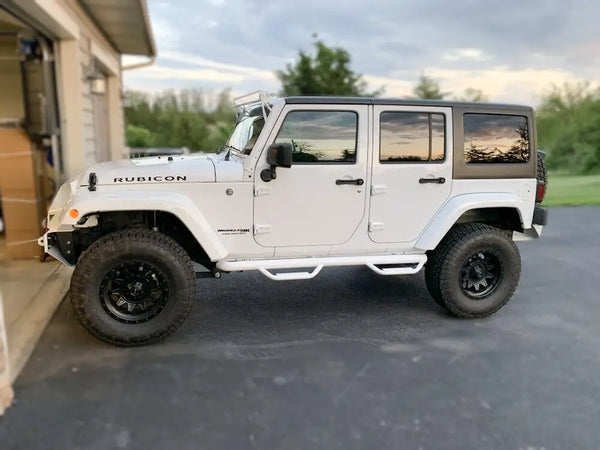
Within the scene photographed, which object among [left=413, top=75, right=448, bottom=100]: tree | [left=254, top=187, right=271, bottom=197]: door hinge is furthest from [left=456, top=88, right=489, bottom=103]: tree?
[left=254, top=187, right=271, bottom=197]: door hinge

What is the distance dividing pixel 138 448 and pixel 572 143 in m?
17.6

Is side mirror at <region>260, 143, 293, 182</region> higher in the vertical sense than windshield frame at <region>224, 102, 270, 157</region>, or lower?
lower

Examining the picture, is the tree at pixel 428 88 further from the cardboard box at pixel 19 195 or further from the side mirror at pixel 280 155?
the side mirror at pixel 280 155

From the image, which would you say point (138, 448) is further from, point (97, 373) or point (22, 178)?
point (22, 178)

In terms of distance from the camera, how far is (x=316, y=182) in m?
3.91

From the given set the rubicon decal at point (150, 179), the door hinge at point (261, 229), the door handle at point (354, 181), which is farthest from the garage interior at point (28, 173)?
the door handle at point (354, 181)

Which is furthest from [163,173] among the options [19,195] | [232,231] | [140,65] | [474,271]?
[140,65]

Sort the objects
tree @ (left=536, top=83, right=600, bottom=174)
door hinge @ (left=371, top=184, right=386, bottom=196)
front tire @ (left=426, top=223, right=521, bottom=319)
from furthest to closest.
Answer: tree @ (left=536, top=83, right=600, bottom=174) → front tire @ (left=426, top=223, right=521, bottom=319) → door hinge @ (left=371, top=184, right=386, bottom=196)

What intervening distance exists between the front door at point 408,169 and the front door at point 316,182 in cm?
14

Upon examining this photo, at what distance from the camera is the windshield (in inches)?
157

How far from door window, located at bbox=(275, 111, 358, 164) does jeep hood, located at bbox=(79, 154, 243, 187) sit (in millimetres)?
476

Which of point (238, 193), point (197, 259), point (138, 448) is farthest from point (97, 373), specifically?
point (238, 193)

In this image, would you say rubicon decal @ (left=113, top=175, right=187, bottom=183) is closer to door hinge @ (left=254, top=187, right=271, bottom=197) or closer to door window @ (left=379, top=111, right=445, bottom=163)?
door hinge @ (left=254, top=187, right=271, bottom=197)

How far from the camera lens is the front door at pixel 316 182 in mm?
3861
